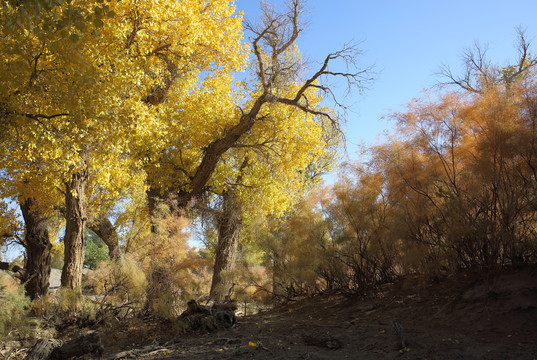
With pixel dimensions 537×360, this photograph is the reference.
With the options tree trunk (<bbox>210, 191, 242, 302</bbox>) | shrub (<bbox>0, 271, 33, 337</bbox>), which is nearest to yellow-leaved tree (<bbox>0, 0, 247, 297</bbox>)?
shrub (<bbox>0, 271, 33, 337</bbox>)

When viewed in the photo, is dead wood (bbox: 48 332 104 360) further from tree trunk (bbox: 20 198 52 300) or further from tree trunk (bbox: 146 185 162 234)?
tree trunk (bbox: 20 198 52 300)

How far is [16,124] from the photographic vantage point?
7.10 metres

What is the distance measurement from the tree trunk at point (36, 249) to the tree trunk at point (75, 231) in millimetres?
4372

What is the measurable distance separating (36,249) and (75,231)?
16.4ft

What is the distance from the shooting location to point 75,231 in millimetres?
9352

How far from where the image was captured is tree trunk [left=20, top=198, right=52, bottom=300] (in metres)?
12.9

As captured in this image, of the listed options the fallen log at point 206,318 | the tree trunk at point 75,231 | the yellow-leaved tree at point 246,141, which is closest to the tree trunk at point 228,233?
the yellow-leaved tree at point 246,141

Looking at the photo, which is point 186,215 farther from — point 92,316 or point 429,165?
point 429,165

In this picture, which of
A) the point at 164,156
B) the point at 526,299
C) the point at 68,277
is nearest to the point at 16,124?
the point at 68,277

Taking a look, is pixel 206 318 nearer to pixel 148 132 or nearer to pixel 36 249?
pixel 148 132

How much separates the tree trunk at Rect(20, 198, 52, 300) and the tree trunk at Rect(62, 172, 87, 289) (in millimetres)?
4372

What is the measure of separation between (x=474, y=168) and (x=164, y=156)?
31.4 feet

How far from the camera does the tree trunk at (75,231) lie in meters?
9.23

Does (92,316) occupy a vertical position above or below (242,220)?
below
